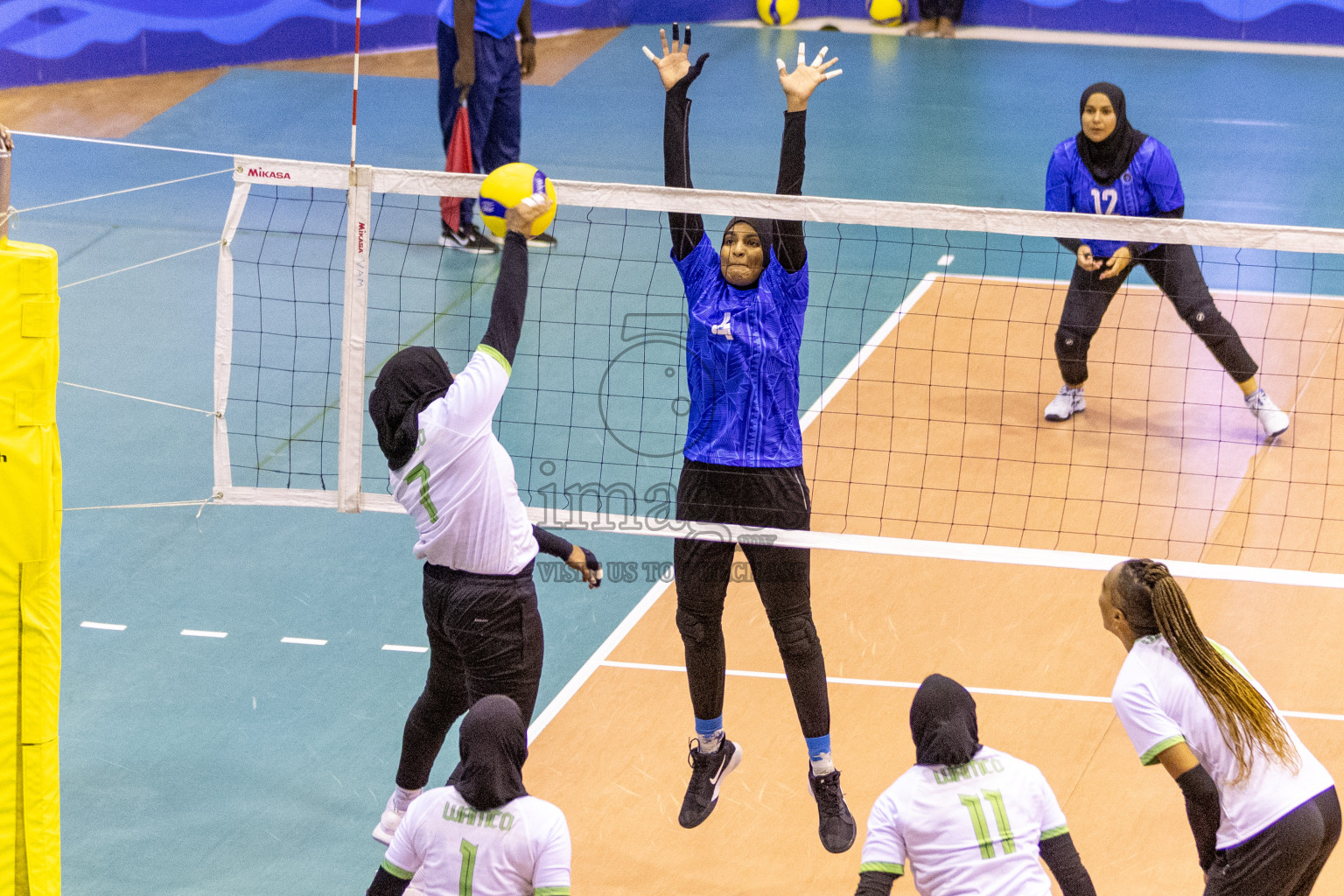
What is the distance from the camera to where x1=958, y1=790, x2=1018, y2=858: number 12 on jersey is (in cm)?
360

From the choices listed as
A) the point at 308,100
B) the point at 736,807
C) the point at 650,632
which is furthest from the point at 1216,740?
the point at 308,100

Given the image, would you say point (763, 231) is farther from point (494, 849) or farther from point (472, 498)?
point (494, 849)

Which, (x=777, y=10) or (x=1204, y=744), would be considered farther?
(x=777, y=10)

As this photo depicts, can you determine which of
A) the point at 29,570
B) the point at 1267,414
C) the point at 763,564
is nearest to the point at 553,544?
the point at 763,564

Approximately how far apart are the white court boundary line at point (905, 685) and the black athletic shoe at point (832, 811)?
3.54ft

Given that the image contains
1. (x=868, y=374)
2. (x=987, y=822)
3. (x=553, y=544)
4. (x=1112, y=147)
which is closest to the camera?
(x=987, y=822)

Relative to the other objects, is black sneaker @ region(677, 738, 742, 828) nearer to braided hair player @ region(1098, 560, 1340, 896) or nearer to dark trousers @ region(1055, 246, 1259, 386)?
braided hair player @ region(1098, 560, 1340, 896)

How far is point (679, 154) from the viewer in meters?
5.03

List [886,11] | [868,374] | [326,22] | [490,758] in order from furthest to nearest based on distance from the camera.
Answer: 1. [886,11]
2. [326,22]
3. [868,374]
4. [490,758]

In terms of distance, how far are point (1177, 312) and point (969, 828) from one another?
5.33 meters

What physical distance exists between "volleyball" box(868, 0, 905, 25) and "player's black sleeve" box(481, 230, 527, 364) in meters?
14.4

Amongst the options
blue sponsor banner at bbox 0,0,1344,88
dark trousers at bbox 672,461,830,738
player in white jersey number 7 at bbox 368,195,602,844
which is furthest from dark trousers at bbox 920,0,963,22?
player in white jersey number 7 at bbox 368,195,602,844

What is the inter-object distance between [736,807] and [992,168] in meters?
8.88

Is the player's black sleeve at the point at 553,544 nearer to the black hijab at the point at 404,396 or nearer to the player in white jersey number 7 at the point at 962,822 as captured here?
the black hijab at the point at 404,396
